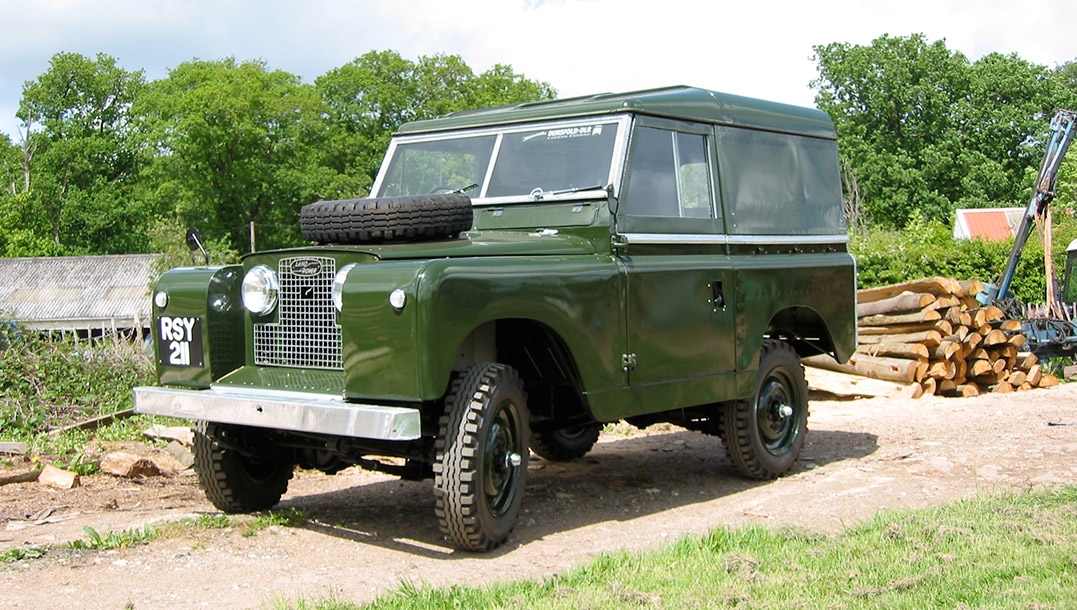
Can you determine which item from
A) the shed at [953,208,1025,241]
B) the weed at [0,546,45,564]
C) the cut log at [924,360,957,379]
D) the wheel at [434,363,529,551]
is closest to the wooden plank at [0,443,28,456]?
the weed at [0,546,45,564]

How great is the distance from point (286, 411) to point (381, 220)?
126cm

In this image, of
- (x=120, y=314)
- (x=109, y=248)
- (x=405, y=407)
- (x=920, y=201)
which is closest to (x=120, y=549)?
(x=405, y=407)

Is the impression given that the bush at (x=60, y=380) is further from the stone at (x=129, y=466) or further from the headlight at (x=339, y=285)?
the headlight at (x=339, y=285)

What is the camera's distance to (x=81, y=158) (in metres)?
61.3

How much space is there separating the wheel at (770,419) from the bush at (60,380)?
246 inches

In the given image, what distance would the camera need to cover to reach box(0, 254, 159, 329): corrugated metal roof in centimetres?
4250

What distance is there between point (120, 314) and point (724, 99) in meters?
38.7

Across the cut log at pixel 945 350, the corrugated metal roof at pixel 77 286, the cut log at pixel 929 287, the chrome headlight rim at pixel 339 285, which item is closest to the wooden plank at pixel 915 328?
the cut log at pixel 945 350

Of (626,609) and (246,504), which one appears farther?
(246,504)

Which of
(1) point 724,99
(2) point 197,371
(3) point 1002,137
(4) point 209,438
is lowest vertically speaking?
(4) point 209,438

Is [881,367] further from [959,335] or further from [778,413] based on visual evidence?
[778,413]

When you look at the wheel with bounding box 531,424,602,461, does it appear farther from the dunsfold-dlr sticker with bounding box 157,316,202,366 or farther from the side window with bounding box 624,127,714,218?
the dunsfold-dlr sticker with bounding box 157,316,202,366

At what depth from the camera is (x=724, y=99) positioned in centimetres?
779

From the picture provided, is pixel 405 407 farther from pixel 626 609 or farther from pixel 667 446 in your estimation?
pixel 667 446
